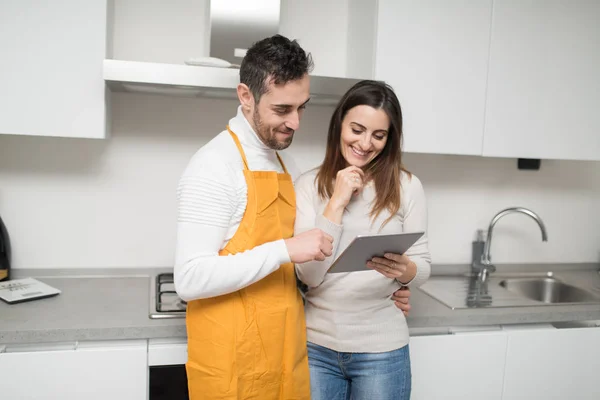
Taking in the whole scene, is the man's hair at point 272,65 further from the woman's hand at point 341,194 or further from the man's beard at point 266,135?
the woman's hand at point 341,194

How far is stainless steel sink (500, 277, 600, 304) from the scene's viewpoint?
227cm

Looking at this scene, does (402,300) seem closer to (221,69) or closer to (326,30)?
(221,69)

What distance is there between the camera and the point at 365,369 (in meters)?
1.40

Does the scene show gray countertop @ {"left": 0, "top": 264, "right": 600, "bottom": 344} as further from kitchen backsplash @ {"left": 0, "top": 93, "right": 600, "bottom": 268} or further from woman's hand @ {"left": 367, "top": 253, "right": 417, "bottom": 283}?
woman's hand @ {"left": 367, "top": 253, "right": 417, "bottom": 283}

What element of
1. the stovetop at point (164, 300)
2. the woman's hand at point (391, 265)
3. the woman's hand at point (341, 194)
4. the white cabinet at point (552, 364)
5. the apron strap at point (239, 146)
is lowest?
the white cabinet at point (552, 364)

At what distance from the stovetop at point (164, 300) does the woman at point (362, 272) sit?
0.42 meters

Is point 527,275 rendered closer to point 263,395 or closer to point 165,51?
point 263,395

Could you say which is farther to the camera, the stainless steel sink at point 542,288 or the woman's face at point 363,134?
the stainless steel sink at point 542,288

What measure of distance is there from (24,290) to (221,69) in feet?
3.19

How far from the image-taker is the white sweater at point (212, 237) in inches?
45.4

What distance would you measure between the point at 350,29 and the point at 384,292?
1.12 m

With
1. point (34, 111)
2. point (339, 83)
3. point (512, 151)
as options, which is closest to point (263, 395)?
point (339, 83)

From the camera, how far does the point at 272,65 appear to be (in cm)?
119

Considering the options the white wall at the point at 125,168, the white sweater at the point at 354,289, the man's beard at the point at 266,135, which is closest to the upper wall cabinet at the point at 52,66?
the white wall at the point at 125,168
